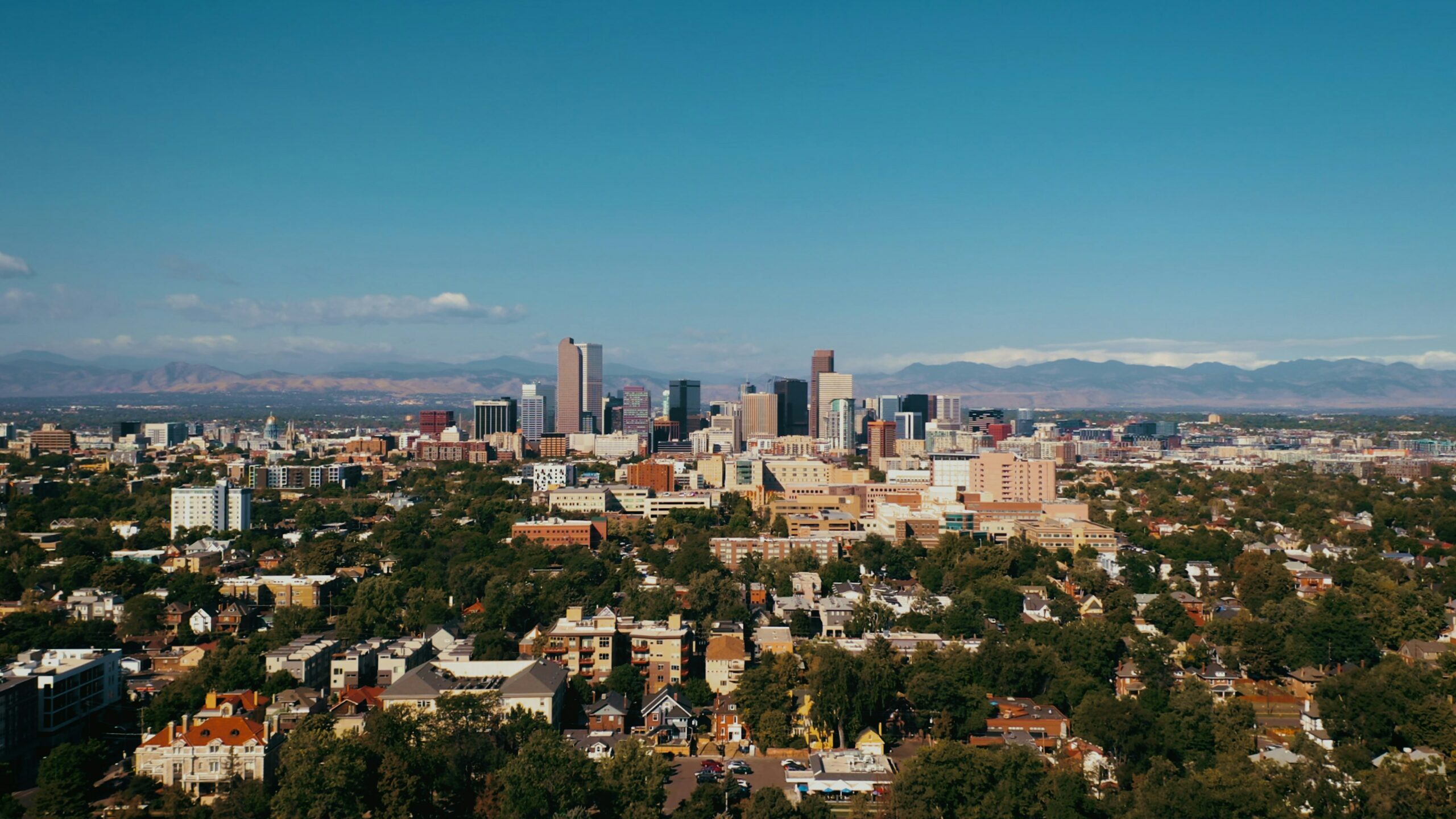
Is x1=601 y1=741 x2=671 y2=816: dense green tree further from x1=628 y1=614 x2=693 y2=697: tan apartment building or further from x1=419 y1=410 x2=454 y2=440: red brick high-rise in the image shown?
x1=419 y1=410 x2=454 y2=440: red brick high-rise

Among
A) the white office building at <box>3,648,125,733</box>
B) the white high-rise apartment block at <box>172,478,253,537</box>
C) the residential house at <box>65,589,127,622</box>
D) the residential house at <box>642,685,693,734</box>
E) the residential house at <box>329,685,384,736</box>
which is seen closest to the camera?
the residential house at <box>329,685,384,736</box>

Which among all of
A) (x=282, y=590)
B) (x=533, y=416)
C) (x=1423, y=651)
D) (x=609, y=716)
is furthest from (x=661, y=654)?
(x=533, y=416)

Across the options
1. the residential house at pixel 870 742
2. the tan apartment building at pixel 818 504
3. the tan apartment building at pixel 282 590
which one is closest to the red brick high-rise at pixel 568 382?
the tan apartment building at pixel 818 504

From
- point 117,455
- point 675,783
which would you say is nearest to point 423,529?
point 675,783

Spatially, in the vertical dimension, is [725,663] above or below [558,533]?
below

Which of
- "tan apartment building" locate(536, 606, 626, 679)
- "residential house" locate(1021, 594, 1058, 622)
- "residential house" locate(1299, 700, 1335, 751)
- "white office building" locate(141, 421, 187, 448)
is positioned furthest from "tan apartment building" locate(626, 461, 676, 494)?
Result: "white office building" locate(141, 421, 187, 448)

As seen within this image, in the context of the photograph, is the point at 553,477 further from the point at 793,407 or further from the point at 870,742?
the point at 793,407

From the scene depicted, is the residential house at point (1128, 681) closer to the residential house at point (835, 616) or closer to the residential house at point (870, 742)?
the residential house at point (870, 742)

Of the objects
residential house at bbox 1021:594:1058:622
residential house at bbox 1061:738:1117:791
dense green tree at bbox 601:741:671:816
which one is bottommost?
residential house at bbox 1061:738:1117:791
